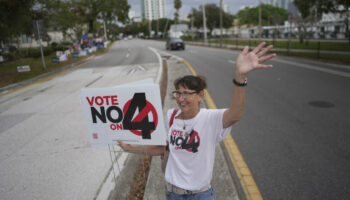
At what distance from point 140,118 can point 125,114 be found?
153 mm

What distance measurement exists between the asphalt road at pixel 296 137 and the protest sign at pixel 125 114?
6.20 ft

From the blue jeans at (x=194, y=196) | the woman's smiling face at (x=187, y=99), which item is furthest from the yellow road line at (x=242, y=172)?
the woman's smiling face at (x=187, y=99)

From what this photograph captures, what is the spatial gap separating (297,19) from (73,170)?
36411 mm

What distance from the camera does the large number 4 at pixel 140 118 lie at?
7.50 ft

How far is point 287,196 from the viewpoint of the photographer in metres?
3.20

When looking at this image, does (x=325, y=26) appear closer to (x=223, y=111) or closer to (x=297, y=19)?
(x=297, y=19)

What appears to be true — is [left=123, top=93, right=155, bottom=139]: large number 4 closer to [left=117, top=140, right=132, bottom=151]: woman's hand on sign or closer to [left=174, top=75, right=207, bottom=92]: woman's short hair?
[left=117, top=140, right=132, bottom=151]: woman's hand on sign

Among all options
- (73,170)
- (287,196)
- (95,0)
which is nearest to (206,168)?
(287,196)

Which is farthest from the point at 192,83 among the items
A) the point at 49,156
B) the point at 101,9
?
the point at 101,9

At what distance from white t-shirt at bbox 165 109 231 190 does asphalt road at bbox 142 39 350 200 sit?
1.68 m

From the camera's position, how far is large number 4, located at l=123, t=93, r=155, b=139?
2.29 metres

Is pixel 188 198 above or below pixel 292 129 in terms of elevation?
above

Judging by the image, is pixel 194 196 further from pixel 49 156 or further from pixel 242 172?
pixel 49 156

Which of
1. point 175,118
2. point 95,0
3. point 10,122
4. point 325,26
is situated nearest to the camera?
point 175,118
